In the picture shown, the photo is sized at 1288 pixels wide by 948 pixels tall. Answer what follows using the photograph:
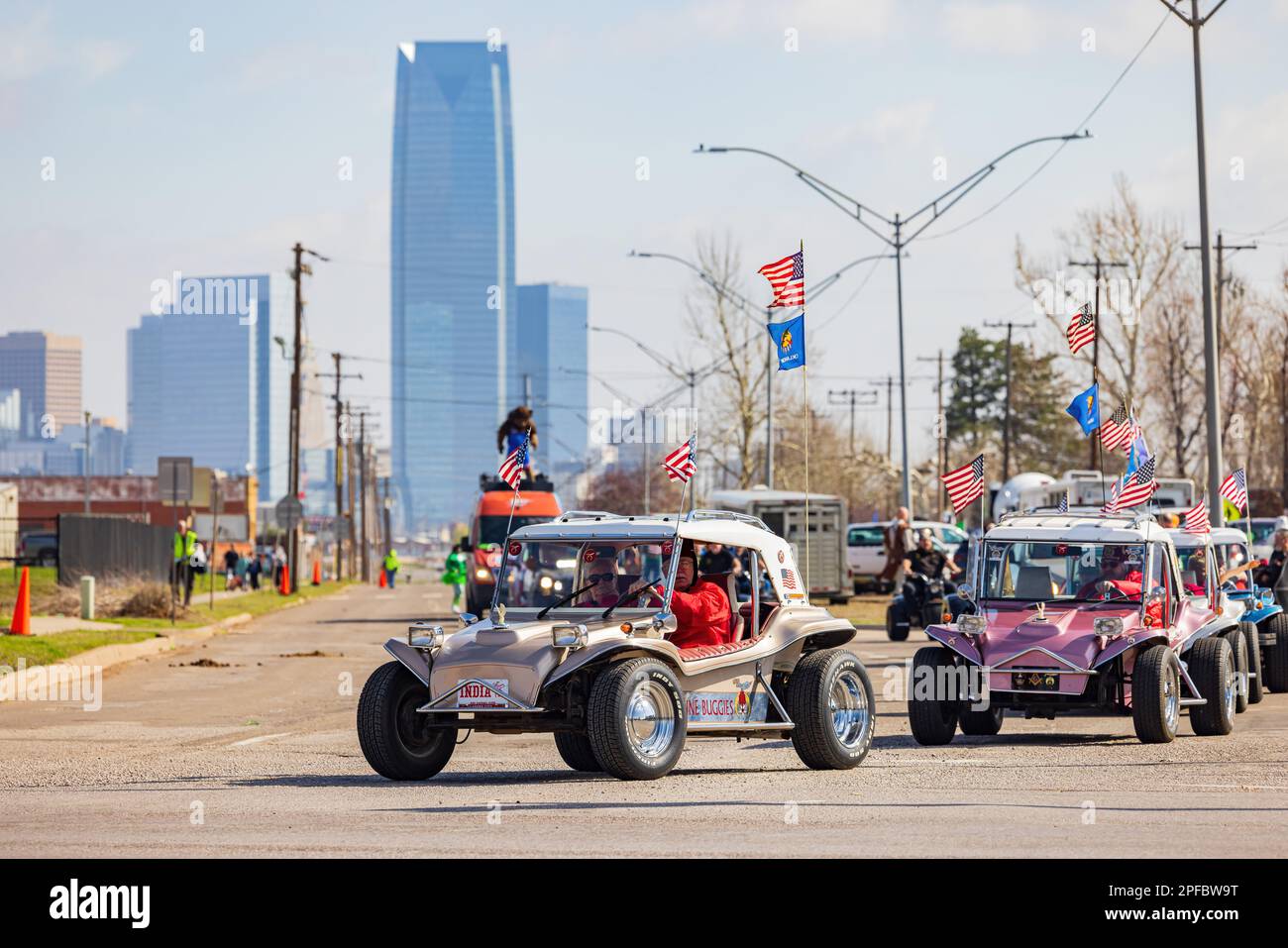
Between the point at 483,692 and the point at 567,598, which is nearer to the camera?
the point at 483,692

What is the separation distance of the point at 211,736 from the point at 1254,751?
9037 mm

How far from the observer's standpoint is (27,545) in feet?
312

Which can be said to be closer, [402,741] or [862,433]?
[402,741]

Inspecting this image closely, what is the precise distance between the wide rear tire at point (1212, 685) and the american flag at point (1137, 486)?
3.85 metres

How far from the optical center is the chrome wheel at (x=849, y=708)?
14156 mm

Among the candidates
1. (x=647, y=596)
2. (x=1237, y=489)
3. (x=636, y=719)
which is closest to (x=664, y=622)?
(x=647, y=596)

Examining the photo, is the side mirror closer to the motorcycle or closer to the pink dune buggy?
the pink dune buggy

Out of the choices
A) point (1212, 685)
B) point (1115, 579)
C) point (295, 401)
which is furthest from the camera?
point (295, 401)

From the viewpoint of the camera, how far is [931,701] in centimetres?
1605

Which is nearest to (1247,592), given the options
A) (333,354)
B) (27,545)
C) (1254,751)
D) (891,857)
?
(1254,751)

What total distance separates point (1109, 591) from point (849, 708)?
405 cm

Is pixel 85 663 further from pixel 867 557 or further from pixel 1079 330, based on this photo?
pixel 867 557

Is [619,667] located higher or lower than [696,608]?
lower
